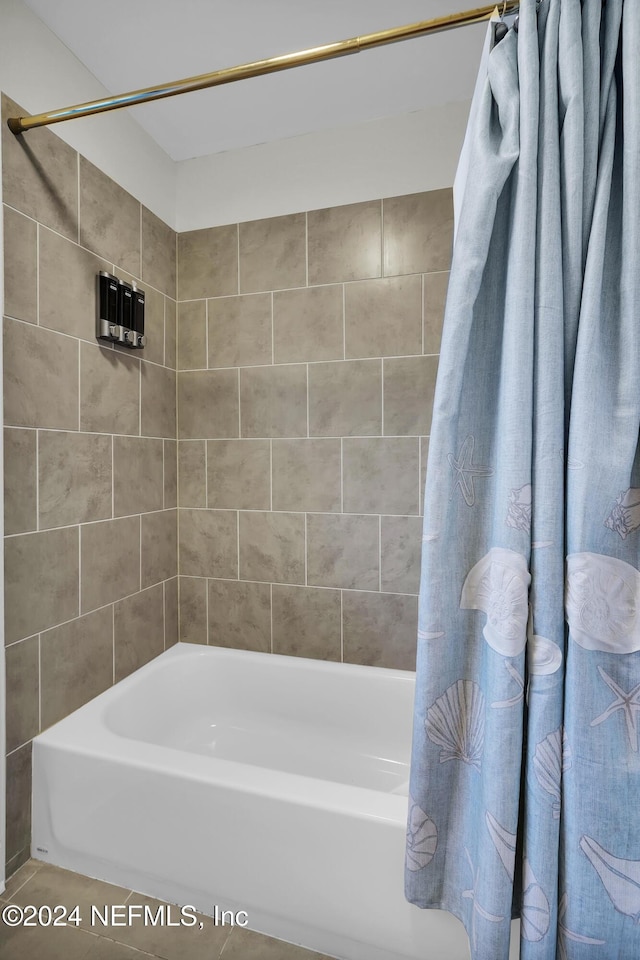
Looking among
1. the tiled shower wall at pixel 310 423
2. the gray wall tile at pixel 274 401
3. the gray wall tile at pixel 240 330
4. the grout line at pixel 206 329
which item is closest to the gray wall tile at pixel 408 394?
Answer: the tiled shower wall at pixel 310 423

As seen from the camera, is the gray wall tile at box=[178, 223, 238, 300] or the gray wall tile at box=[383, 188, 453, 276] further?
the gray wall tile at box=[178, 223, 238, 300]

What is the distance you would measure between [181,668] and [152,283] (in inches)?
61.9

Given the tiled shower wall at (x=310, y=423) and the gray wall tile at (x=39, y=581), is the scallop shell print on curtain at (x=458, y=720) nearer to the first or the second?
the tiled shower wall at (x=310, y=423)

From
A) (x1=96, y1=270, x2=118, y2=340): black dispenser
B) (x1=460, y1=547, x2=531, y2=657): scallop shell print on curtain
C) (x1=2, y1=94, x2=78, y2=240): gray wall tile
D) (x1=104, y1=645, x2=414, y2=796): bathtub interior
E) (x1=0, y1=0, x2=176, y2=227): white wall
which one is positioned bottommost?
(x1=104, y1=645, x2=414, y2=796): bathtub interior

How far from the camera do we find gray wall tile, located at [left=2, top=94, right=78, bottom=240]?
1.39 meters

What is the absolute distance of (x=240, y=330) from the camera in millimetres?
2121

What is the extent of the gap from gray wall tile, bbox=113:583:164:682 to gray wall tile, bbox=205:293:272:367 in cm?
101

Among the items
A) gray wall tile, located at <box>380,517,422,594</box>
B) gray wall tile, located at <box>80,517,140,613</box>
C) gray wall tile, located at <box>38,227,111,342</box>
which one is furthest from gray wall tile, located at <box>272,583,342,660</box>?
gray wall tile, located at <box>38,227,111,342</box>

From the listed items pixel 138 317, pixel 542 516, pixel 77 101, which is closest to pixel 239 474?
pixel 138 317

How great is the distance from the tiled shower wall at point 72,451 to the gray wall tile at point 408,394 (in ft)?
3.11

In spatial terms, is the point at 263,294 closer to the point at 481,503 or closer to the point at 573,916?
the point at 481,503

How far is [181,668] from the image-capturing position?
6.75 ft

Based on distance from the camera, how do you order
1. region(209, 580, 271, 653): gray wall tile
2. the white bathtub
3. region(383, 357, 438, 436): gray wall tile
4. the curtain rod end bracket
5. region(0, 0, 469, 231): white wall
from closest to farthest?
the white bathtub → the curtain rod end bracket → region(0, 0, 469, 231): white wall → region(383, 357, 438, 436): gray wall tile → region(209, 580, 271, 653): gray wall tile

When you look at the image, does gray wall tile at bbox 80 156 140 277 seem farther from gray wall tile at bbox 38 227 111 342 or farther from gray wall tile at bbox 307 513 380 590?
gray wall tile at bbox 307 513 380 590
